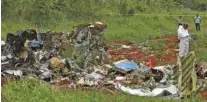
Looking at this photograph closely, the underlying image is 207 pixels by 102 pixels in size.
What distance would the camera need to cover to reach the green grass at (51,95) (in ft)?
27.2

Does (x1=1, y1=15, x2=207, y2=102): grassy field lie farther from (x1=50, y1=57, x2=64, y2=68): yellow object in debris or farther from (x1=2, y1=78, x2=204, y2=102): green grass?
(x1=50, y1=57, x2=64, y2=68): yellow object in debris

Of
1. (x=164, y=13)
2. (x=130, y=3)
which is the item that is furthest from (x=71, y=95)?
(x=164, y=13)

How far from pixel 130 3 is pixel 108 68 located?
2343 cm

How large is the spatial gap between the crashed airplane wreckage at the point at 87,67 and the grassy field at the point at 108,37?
1.08 meters

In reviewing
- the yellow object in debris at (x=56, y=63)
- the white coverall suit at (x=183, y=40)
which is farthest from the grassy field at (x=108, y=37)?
the yellow object in debris at (x=56, y=63)

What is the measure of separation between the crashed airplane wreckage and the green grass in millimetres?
713

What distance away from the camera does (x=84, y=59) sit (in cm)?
1316

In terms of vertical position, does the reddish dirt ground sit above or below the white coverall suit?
below

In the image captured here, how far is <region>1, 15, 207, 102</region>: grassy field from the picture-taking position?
332 inches

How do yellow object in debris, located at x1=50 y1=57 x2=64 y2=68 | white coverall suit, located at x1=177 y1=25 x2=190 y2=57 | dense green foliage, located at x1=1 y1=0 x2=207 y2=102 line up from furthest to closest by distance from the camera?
1. dense green foliage, located at x1=1 y1=0 x2=207 y2=102
2. white coverall suit, located at x1=177 y1=25 x2=190 y2=57
3. yellow object in debris, located at x1=50 y1=57 x2=64 y2=68

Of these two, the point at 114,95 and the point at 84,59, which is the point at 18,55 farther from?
the point at 114,95

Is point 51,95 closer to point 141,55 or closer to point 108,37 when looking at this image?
point 141,55

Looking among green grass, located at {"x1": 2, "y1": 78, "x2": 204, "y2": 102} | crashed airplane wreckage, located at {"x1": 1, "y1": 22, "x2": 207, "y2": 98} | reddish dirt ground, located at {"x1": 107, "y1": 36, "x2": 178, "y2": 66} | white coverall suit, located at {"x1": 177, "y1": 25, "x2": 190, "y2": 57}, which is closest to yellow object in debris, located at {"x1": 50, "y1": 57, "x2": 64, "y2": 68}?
crashed airplane wreckage, located at {"x1": 1, "y1": 22, "x2": 207, "y2": 98}

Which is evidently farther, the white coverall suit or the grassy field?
the white coverall suit
